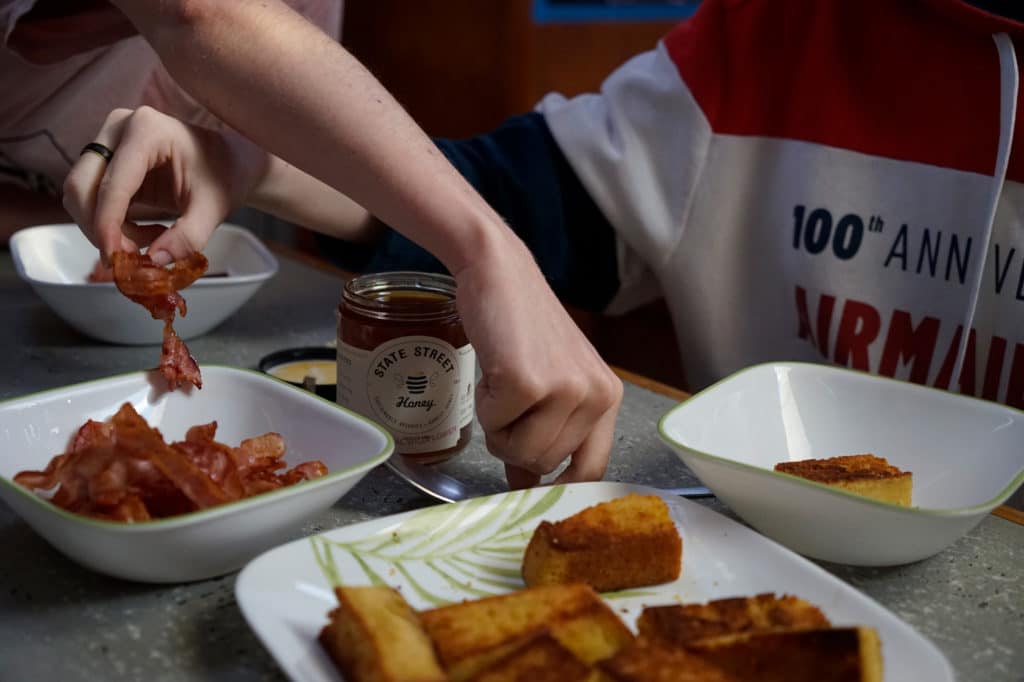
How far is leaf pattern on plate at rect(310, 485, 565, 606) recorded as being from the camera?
75 centimetres

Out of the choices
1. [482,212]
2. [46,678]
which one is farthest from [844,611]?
[46,678]

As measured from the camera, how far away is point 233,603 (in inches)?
29.9

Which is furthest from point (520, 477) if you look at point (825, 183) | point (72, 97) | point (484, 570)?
point (72, 97)

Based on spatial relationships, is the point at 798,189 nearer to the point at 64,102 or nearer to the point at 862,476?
the point at 862,476

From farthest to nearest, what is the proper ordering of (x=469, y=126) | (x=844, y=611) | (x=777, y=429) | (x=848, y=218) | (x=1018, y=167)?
(x=469, y=126) → (x=848, y=218) → (x=1018, y=167) → (x=777, y=429) → (x=844, y=611)

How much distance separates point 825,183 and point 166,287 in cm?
94

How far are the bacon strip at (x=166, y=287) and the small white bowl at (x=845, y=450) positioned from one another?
445 mm

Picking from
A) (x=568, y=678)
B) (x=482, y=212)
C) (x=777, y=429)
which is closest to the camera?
(x=568, y=678)

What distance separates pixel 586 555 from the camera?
29.4 inches

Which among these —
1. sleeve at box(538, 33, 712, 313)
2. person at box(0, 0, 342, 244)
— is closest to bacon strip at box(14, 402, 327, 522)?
sleeve at box(538, 33, 712, 313)

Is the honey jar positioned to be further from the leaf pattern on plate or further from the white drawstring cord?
the white drawstring cord

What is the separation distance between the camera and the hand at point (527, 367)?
833 millimetres

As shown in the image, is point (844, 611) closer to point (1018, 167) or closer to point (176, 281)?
point (176, 281)

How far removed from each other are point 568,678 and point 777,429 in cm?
52
